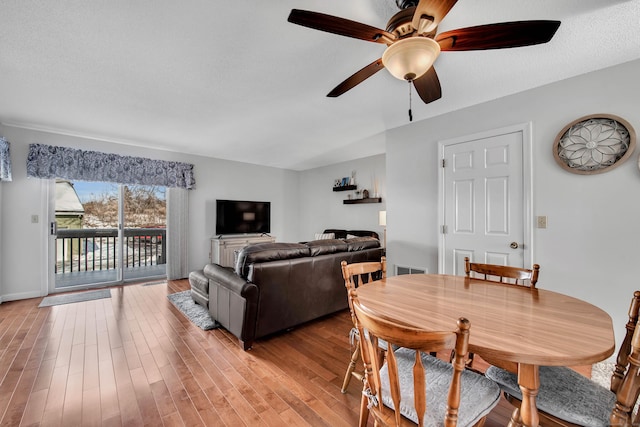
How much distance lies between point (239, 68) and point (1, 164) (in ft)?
11.7

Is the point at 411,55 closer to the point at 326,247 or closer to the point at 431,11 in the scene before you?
the point at 431,11

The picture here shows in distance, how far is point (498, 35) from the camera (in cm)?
139

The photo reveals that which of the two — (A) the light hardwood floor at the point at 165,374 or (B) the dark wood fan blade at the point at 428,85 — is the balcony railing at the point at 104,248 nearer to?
(A) the light hardwood floor at the point at 165,374

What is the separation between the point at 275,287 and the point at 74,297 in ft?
11.2

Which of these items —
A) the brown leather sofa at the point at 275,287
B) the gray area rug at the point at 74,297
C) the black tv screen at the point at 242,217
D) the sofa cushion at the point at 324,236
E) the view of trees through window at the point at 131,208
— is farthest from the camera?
the sofa cushion at the point at 324,236

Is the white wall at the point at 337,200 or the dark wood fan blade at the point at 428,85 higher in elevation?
the dark wood fan blade at the point at 428,85

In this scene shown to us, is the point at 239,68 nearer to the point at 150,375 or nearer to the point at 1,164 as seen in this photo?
the point at 150,375

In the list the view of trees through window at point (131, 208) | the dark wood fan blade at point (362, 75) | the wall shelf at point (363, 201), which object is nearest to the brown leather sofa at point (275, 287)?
the dark wood fan blade at point (362, 75)

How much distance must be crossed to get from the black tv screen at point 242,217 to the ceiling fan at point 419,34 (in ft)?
15.6

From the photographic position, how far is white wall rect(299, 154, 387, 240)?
17.4 ft

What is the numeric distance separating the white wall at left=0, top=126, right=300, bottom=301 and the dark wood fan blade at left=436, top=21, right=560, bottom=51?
199 inches

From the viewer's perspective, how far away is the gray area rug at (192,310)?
289 cm

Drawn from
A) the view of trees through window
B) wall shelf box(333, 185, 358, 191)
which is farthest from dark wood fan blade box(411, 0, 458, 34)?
the view of trees through window

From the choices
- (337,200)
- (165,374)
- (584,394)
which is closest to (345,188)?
(337,200)
